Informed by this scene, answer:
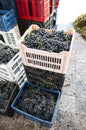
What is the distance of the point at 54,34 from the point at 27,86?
703 mm

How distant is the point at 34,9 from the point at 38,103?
1179 millimetres

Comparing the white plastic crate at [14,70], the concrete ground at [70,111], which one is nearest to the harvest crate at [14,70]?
the white plastic crate at [14,70]

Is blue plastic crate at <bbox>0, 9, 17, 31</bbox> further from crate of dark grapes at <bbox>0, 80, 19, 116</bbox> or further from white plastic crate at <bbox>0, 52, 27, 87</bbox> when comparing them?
crate of dark grapes at <bbox>0, 80, 19, 116</bbox>

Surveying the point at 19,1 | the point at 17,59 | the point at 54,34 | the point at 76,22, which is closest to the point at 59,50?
the point at 54,34

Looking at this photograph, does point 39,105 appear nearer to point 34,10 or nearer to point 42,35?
point 42,35

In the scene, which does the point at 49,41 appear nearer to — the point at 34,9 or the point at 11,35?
the point at 34,9

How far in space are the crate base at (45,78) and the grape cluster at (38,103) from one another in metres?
0.08

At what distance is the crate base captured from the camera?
1.33m

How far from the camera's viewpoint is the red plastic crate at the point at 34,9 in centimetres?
165

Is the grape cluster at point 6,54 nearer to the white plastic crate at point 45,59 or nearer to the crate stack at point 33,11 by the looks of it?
the white plastic crate at point 45,59

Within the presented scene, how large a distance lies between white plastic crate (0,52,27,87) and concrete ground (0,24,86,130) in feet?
1.43

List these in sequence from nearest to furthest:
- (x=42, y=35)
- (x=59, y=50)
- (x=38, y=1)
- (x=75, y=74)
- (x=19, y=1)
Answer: (x=59, y=50)
(x=42, y=35)
(x=38, y=1)
(x=19, y=1)
(x=75, y=74)

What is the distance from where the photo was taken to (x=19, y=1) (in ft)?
5.85

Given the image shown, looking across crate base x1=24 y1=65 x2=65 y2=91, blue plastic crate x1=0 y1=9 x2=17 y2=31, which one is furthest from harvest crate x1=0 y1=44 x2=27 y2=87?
blue plastic crate x1=0 y1=9 x2=17 y2=31
